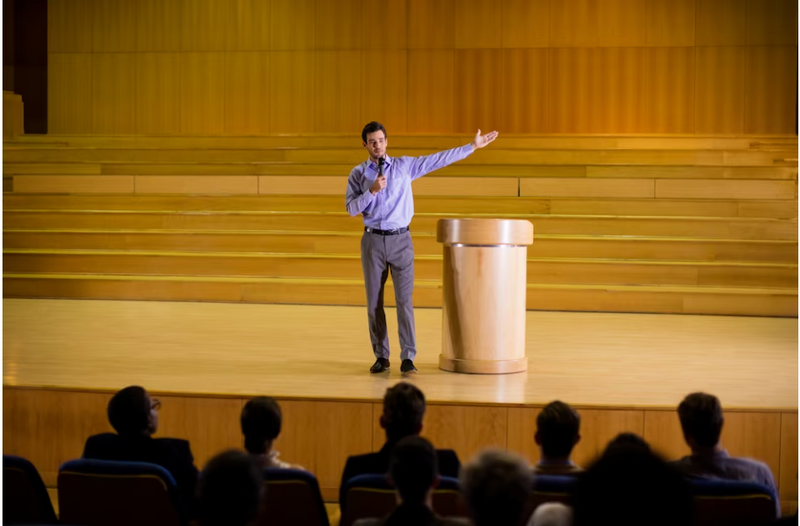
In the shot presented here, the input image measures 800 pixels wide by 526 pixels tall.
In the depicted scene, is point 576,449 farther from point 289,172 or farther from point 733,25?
point 733,25

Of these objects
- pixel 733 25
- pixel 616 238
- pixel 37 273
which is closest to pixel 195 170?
pixel 37 273

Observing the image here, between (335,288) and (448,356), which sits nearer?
(448,356)

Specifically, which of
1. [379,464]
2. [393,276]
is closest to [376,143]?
[393,276]

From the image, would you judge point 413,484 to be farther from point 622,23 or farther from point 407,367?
point 622,23

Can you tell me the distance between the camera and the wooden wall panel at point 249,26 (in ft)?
25.2

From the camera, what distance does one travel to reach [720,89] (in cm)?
723

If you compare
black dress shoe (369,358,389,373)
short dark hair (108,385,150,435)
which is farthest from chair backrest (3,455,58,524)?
black dress shoe (369,358,389,373)

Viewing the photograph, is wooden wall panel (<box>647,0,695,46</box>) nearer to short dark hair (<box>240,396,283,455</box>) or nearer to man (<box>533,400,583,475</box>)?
man (<box>533,400,583,475</box>)

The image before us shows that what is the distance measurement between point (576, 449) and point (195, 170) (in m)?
4.44

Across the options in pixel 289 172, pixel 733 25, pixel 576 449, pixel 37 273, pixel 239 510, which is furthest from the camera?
pixel 733 25

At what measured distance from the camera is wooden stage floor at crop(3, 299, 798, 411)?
2801 millimetres

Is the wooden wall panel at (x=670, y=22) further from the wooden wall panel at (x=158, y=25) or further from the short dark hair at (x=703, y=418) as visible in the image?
the short dark hair at (x=703, y=418)

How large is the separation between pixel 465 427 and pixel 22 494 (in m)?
1.23

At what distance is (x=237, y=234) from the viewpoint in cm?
582
